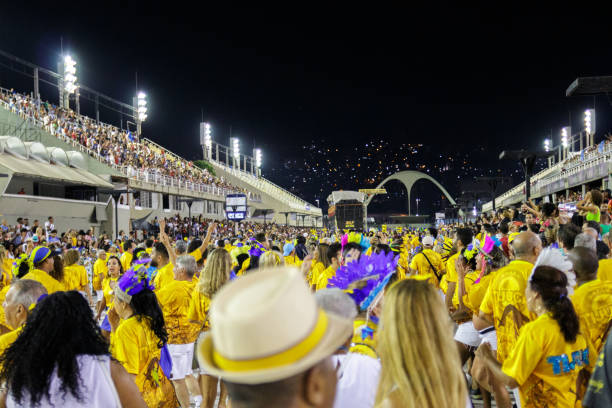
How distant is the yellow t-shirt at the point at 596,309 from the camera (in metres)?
4.08

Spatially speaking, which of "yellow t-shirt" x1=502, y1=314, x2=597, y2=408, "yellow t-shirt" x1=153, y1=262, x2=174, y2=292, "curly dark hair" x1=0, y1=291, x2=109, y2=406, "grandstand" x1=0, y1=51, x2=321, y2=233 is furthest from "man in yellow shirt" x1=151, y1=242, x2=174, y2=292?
"grandstand" x1=0, y1=51, x2=321, y2=233

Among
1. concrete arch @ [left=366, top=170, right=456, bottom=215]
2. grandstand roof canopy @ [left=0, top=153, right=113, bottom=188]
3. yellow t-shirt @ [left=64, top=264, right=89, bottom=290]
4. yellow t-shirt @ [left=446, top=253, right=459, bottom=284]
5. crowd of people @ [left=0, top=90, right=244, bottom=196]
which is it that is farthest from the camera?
concrete arch @ [left=366, top=170, right=456, bottom=215]

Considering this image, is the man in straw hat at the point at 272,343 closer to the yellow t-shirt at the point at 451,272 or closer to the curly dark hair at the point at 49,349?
the curly dark hair at the point at 49,349

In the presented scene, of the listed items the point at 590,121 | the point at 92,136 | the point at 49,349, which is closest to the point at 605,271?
the point at 49,349

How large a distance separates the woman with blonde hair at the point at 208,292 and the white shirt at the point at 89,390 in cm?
258

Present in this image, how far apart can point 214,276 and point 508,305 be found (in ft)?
9.30

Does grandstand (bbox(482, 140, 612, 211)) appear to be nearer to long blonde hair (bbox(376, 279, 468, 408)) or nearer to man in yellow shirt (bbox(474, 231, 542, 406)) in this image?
man in yellow shirt (bbox(474, 231, 542, 406))

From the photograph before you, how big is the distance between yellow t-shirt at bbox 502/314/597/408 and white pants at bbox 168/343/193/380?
3.44 meters

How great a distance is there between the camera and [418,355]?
229cm

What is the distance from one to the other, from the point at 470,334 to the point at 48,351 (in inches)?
176

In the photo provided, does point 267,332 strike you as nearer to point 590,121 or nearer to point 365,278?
point 365,278

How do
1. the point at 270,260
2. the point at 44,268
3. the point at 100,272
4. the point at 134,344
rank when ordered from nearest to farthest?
the point at 134,344, the point at 44,268, the point at 270,260, the point at 100,272

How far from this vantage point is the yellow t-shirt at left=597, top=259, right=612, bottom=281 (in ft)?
16.0

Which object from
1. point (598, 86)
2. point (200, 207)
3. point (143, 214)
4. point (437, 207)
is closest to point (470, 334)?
point (598, 86)
